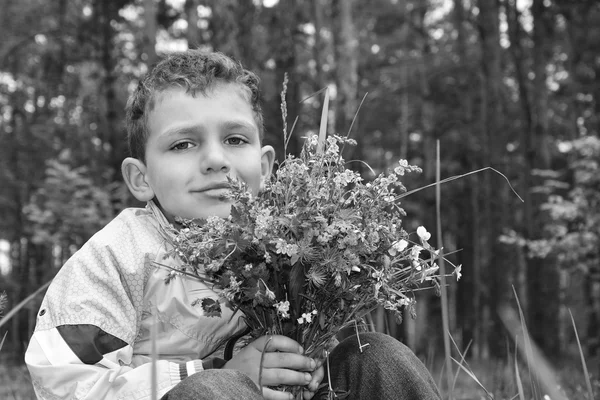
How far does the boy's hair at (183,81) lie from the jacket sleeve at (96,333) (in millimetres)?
492

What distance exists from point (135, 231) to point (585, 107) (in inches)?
626

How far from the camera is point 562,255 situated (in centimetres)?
787

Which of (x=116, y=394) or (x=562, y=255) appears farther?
(x=562, y=255)

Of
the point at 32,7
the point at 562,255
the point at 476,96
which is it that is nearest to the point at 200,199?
the point at 562,255

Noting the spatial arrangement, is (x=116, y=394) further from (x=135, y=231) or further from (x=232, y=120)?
(x=232, y=120)

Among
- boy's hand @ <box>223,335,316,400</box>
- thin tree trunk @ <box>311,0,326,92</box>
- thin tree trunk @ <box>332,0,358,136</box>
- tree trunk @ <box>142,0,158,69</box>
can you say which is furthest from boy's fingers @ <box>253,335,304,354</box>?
thin tree trunk @ <box>311,0,326,92</box>

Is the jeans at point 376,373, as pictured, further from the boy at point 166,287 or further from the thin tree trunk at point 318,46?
the thin tree trunk at point 318,46

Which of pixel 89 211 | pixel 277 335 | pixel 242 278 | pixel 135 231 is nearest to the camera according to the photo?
pixel 242 278

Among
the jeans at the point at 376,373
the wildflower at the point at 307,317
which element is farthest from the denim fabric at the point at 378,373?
the wildflower at the point at 307,317

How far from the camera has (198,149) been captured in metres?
2.10

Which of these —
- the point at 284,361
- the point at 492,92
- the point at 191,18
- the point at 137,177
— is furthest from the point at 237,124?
the point at 492,92

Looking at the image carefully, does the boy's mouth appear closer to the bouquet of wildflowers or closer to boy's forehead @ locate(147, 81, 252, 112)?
boy's forehead @ locate(147, 81, 252, 112)

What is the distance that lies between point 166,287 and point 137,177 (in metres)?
0.54

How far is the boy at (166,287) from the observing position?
1.65 metres
